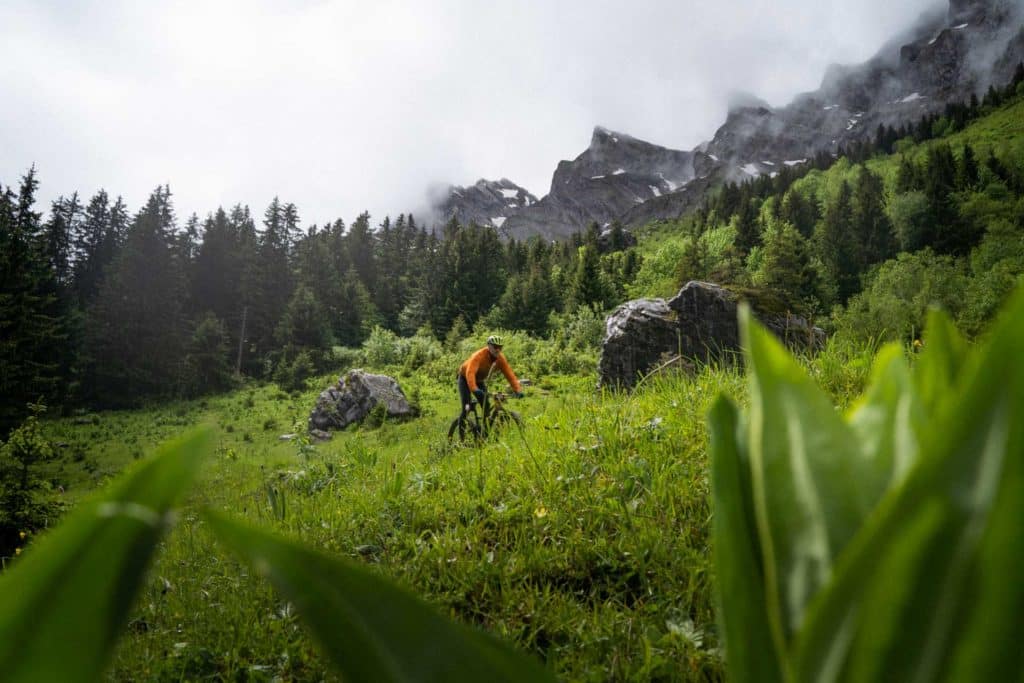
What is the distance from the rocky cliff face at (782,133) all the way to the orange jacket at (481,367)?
107425mm

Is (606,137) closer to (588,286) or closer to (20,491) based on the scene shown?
(588,286)

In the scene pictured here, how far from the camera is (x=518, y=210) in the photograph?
627ft

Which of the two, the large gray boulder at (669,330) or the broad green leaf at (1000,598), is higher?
the large gray boulder at (669,330)

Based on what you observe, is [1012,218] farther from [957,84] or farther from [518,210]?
[518,210]

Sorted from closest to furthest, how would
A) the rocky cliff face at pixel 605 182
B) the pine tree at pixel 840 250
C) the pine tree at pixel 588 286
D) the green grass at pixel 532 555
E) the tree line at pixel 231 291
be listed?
the green grass at pixel 532 555 < the tree line at pixel 231 291 < the pine tree at pixel 588 286 < the pine tree at pixel 840 250 < the rocky cliff face at pixel 605 182

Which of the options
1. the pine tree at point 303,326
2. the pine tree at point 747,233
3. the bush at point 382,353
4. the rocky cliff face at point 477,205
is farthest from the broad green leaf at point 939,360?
the rocky cliff face at point 477,205

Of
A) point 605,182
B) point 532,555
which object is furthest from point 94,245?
point 605,182

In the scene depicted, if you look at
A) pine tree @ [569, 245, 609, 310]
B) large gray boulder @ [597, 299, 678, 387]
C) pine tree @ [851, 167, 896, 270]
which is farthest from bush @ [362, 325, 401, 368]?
pine tree @ [851, 167, 896, 270]

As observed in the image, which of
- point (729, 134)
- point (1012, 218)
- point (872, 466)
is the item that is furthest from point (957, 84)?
point (872, 466)

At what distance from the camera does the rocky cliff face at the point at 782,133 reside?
380 ft

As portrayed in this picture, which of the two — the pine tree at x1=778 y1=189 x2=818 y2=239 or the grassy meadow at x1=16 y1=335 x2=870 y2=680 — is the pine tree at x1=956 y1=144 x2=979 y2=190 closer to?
the pine tree at x1=778 y1=189 x2=818 y2=239

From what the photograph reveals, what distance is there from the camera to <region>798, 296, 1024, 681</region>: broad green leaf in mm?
273

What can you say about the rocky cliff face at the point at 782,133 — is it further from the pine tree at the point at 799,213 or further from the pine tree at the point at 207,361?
the pine tree at the point at 207,361

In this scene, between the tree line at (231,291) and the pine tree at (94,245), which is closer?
the tree line at (231,291)
